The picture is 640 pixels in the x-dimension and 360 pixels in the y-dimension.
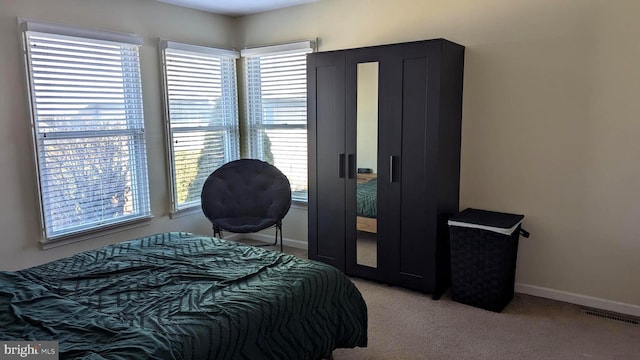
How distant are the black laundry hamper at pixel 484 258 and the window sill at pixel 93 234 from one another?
106 inches

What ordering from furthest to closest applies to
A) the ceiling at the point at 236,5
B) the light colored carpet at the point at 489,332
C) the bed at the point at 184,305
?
the ceiling at the point at 236,5
the light colored carpet at the point at 489,332
the bed at the point at 184,305

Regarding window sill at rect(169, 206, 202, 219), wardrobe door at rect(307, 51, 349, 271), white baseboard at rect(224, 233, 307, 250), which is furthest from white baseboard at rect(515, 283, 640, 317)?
window sill at rect(169, 206, 202, 219)

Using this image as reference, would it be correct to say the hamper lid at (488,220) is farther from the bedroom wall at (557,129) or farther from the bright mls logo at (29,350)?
the bright mls logo at (29,350)

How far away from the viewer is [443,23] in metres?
3.50

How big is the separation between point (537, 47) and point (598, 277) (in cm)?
168

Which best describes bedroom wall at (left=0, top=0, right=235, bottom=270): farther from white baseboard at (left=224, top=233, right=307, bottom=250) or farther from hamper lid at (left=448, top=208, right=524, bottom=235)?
hamper lid at (left=448, top=208, right=524, bottom=235)

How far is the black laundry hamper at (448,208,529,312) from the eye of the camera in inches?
118

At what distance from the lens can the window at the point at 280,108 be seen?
4.41 m

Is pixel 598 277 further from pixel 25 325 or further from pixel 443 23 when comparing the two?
pixel 25 325

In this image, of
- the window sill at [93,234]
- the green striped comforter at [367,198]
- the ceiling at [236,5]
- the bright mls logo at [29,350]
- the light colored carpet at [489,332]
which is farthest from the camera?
the ceiling at [236,5]

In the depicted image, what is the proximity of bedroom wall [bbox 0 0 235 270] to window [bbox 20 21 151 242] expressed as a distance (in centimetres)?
7

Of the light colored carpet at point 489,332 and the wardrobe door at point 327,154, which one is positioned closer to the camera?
the light colored carpet at point 489,332

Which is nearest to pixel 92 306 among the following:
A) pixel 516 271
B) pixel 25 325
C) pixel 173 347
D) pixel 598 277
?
pixel 25 325

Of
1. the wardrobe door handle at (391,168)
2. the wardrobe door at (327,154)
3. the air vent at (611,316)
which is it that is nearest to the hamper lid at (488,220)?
the wardrobe door handle at (391,168)
